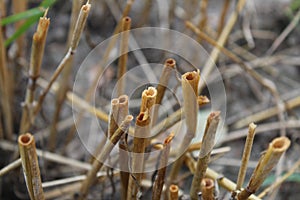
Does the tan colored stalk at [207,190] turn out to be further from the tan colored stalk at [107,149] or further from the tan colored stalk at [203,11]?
the tan colored stalk at [203,11]

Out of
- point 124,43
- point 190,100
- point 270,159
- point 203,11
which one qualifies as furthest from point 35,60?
point 203,11

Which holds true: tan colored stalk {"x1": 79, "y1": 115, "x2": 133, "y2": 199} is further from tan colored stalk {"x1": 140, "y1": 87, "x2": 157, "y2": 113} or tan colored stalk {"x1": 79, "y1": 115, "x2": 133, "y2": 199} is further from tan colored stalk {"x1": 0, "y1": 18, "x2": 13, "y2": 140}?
tan colored stalk {"x1": 0, "y1": 18, "x2": 13, "y2": 140}

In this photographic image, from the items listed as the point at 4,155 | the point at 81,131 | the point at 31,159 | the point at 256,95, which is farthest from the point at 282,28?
the point at 31,159

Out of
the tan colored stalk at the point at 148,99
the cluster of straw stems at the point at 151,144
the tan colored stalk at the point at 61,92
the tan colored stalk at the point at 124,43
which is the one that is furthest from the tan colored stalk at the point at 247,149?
the tan colored stalk at the point at 61,92

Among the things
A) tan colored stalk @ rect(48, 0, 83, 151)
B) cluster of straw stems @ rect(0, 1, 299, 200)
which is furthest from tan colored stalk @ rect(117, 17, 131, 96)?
tan colored stalk @ rect(48, 0, 83, 151)

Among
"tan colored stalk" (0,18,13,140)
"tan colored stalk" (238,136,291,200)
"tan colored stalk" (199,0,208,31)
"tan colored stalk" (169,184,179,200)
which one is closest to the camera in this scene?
"tan colored stalk" (238,136,291,200)

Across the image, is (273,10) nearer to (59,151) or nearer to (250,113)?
(250,113)
